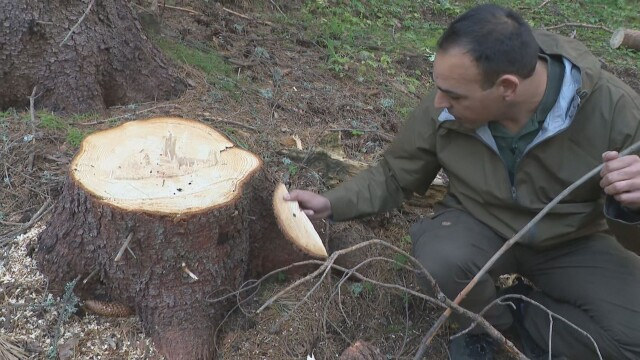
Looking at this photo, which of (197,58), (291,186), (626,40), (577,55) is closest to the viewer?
(577,55)

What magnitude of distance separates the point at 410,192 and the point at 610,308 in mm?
1050

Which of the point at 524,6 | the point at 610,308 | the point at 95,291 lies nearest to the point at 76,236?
the point at 95,291

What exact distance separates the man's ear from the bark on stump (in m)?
1.10

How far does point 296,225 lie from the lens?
2633 mm

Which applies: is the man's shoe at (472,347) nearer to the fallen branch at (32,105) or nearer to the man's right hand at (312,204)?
the man's right hand at (312,204)

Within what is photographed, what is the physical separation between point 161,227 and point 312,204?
2.34ft

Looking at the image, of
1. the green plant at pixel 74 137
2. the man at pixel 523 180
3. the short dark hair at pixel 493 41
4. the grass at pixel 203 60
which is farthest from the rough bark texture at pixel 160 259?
the grass at pixel 203 60

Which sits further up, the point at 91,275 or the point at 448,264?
the point at 448,264

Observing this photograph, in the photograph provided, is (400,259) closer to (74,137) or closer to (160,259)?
(160,259)

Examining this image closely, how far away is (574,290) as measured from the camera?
278 cm

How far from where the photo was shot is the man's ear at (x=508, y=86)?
7.62 ft

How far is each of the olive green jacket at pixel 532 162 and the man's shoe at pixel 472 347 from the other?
557 millimetres

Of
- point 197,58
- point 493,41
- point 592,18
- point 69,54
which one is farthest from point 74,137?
point 592,18

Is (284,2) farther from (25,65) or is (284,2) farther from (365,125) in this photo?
(25,65)
